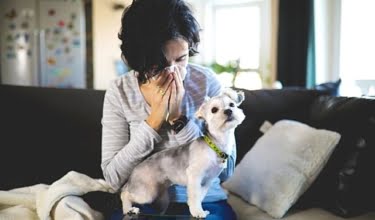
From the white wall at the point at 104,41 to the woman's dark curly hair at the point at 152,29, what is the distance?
345 cm

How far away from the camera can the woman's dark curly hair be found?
0.83m

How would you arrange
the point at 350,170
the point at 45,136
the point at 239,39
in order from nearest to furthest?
the point at 350,170
the point at 45,136
the point at 239,39

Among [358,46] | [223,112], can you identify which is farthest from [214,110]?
[358,46]

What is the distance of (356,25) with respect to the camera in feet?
7.68

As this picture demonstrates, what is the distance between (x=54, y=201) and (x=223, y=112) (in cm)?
56

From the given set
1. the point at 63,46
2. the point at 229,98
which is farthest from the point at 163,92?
the point at 63,46

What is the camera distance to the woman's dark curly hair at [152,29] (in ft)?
2.71

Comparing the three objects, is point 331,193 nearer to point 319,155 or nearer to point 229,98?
point 319,155

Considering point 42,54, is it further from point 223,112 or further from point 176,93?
point 223,112

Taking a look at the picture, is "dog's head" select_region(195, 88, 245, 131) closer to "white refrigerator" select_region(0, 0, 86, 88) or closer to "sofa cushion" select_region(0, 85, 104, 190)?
"sofa cushion" select_region(0, 85, 104, 190)

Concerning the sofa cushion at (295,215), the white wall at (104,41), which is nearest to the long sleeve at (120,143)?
the sofa cushion at (295,215)

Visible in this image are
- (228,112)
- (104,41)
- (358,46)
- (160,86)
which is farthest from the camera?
(104,41)

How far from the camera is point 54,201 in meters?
1.00

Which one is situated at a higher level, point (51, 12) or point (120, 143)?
point (51, 12)
